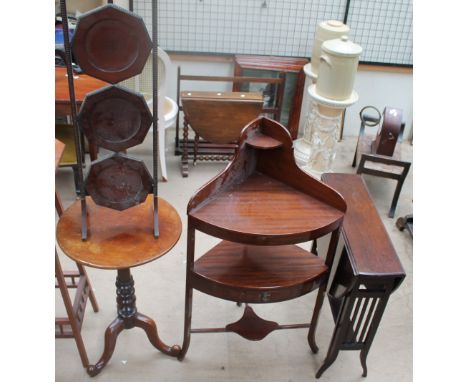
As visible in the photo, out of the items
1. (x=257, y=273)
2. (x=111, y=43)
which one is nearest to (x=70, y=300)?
(x=257, y=273)

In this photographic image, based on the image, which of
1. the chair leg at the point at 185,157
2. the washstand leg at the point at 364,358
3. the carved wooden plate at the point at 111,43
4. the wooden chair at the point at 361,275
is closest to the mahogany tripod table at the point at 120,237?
the carved wooden plate at the point at 111,43

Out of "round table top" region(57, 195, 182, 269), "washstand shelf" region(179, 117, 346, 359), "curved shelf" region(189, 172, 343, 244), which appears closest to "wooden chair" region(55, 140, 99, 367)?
"round table top" region(57, 195, 182, 269)

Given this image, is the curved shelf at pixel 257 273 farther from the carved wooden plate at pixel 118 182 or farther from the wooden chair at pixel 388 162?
the wooden chair at pixel 388 162

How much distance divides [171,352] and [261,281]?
63cm

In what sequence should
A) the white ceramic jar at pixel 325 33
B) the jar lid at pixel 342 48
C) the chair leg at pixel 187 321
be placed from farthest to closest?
the white ceramic jar at pixel 325 33
the jar lid at pixel 342 48
the chair leg at pixel 187 321

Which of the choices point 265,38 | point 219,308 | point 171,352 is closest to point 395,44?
point 265,38

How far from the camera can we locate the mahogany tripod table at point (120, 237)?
150cm

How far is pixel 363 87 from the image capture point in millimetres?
3996

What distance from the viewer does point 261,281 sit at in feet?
5.73

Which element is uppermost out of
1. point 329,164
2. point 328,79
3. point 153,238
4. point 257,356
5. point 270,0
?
point 270,0

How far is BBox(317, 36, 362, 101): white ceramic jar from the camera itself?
296cm

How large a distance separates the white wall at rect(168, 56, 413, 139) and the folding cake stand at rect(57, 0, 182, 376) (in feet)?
7.26

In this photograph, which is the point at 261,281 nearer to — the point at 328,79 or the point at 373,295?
the point at 373,295

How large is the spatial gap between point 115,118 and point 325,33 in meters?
2.35
